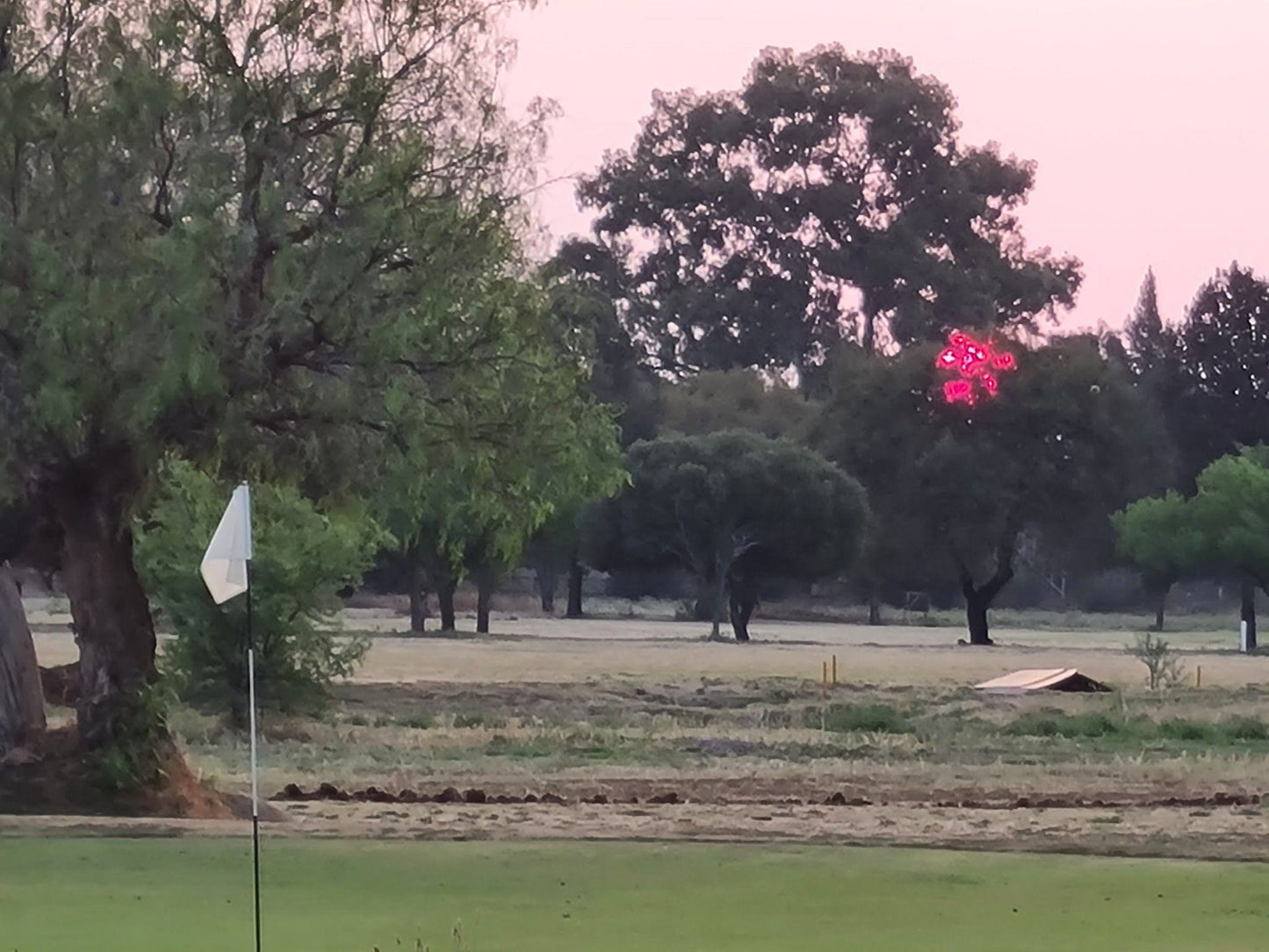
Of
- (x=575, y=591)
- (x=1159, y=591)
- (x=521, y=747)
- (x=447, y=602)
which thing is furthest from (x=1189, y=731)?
(x=1159, y=591)

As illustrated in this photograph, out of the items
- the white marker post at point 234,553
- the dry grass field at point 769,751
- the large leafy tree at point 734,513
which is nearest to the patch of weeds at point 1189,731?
the dry grass field at point 769,751

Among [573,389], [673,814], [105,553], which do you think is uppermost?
[573,389]

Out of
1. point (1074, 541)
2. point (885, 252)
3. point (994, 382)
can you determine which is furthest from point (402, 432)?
point (885, 252)

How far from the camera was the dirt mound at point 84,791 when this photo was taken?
72.2 feet

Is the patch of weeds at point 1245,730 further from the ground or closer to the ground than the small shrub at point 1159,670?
Result: closer to the ground

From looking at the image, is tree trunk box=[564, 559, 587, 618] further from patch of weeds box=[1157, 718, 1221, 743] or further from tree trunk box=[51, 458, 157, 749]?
tree trunk box=[51, 458, 157, 749]

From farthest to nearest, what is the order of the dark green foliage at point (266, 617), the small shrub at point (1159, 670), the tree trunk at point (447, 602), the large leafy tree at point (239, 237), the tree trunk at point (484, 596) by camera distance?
the tree trunk at point (484, 596) < the tree trunk at point (447, 602) < the small shrub at point (1159, 670) < the dark green foliage at point (266, 617) < the large leafy tree at point (239, 237)

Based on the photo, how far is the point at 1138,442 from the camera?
83.6 m

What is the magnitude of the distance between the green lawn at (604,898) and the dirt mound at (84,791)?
11.2 feet

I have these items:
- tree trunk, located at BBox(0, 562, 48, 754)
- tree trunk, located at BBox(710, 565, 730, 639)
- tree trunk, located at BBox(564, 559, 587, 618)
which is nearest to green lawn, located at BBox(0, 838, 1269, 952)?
tree trunk, located at BBox(0, 562, 48, 754)

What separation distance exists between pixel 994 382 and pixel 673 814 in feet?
172

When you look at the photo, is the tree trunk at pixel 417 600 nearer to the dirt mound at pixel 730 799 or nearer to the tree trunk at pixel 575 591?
the tree trunk at pixel 575 591

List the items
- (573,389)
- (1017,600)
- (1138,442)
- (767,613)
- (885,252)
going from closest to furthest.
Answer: (573,389)
(1138,442)
(885,252)
(767,613)
(1017,600)

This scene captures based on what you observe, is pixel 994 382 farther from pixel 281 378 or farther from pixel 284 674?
pixel 281 378
